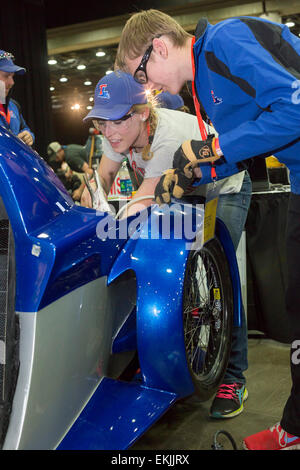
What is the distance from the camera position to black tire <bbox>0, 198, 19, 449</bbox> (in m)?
1.19

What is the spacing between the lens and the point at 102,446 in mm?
1319

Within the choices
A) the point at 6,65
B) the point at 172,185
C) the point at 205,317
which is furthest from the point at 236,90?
the point at 6,65

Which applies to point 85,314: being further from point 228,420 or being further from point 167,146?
point 228,420

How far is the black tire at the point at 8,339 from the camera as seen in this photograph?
3.90 ft

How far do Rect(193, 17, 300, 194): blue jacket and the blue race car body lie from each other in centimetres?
36

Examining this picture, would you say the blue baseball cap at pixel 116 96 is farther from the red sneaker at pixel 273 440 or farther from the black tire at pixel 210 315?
the red sneaker at pixel 273 440

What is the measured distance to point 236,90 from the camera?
1.43 m

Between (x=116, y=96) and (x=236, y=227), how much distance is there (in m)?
0.78

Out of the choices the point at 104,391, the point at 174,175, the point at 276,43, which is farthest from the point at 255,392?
the point at 276,43

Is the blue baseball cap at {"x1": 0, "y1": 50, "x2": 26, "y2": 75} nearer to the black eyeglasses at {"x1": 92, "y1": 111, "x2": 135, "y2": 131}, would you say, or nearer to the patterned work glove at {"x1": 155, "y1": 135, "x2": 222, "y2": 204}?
the black eyeglasses at {"x1": 92, "y1": 111, "x2": 135, "y2": 131}

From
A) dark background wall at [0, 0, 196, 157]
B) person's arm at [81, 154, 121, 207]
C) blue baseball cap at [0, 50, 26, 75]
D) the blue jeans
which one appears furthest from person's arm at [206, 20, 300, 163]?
dark background wall at [0, 0, 196, 157]

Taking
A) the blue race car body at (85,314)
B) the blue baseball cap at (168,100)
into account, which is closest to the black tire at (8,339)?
the blue race car body at (85,314)

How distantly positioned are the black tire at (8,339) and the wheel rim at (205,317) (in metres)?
0.75
